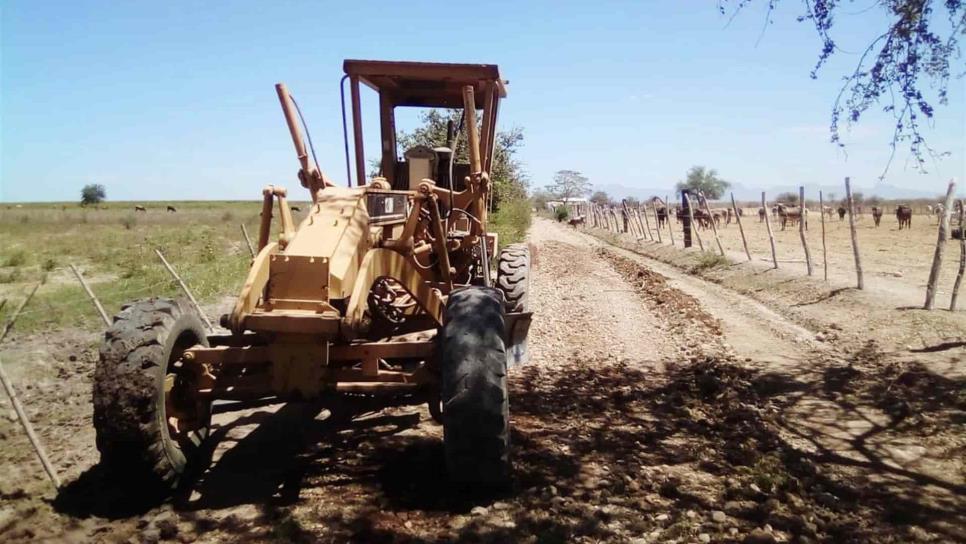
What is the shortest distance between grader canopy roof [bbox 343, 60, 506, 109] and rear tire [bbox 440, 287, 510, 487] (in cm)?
340

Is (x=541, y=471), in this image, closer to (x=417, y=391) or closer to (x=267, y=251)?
(x=417, y=391)

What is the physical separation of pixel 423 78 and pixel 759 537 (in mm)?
5110

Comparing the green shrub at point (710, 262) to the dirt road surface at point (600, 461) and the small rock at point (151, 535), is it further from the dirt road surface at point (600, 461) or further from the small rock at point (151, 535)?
the small rock at point (151, 535)

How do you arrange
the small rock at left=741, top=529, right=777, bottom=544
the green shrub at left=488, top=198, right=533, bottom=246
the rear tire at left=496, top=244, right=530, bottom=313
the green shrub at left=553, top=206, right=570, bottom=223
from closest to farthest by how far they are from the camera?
the small rock at left=741, top=529, right=777, bottom=544
the rear tire at left=496, top=244, right=530, bottom=313
the green shrub at left=488, top=198, right=533, bottom=246
the green shrub at left=553, top=206, right=570, bottom=223

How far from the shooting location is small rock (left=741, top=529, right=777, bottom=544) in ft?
11.9

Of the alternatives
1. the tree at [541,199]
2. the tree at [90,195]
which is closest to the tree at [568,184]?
the tree at [541,199]

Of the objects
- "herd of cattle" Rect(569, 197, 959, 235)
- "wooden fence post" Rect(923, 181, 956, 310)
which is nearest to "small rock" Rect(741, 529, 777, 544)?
"wooden fence post" Rect(923, 181, 956, 310)

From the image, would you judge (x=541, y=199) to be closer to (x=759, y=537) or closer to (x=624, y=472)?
(x=624, y=472)

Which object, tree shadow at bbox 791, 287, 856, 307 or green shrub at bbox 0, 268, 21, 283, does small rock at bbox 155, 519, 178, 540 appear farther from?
green shrub at bbox 0, 268, 21, 283

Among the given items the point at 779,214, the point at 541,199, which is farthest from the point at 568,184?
the point at 779,214

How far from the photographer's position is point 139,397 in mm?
3922

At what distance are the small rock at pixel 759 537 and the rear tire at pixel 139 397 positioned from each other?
10.8 feet

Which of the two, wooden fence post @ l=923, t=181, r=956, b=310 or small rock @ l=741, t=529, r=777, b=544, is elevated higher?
wooden fence post @ l=923, t=181, r=956, b=310

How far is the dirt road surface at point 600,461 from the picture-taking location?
3.85 metres
